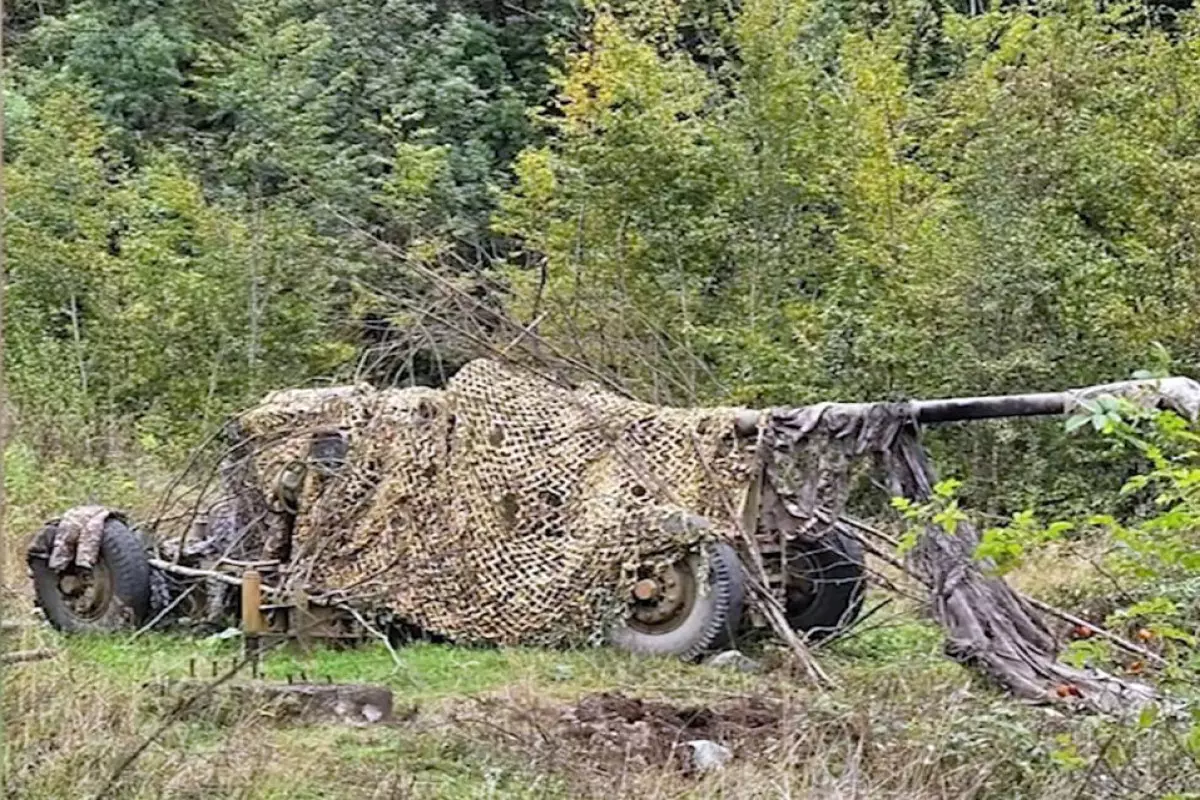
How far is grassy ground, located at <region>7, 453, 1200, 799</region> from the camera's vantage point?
15.4ft

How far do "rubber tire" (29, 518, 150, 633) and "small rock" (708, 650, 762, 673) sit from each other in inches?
126

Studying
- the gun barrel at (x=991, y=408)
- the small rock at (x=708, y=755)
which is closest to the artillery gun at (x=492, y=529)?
the gun barrel at (x=991, y=408)

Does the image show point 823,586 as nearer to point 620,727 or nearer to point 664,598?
point 664,598

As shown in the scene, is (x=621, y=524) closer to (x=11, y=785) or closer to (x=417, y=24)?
(x=11, y=785)

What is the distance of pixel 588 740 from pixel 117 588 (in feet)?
12.3

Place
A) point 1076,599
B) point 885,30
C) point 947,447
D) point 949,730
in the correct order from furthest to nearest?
point 885,30 → point 947,447 → point 1076,599 → point 949,730

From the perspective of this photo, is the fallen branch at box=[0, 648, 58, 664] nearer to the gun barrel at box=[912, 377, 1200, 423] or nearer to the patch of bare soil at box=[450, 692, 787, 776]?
the patch of bare soil at box=[450, 692, 787, 776]

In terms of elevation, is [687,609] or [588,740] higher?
[588,740]

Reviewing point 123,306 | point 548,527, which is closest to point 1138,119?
point 548,527

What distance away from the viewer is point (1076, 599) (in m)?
9.18

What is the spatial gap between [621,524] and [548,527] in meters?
0.48

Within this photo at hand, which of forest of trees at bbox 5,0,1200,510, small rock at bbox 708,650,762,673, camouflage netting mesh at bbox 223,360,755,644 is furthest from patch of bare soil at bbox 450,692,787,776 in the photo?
forest of trees at bbox 5,0,1200,510

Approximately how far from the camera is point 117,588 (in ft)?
28.2

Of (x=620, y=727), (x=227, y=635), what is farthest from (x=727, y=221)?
(x=620, y=727)
